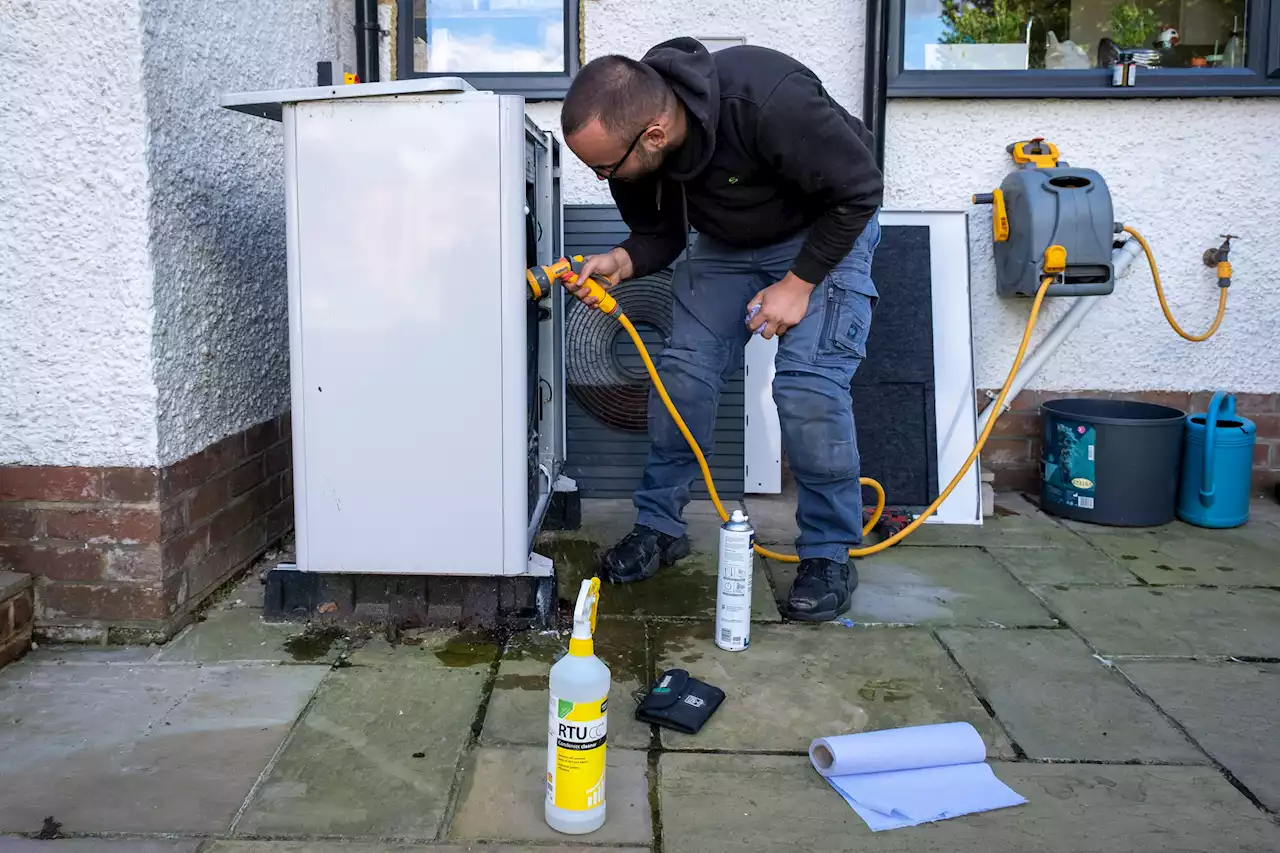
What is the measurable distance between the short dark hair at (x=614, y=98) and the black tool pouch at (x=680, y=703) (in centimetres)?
124

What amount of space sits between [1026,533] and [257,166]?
2.82 metres

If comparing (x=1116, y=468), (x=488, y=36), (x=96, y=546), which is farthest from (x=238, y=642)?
(x=1116, y=468)

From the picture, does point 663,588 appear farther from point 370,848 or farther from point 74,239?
point 74,239

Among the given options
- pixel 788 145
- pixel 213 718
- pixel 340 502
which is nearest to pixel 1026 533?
pixel 788 145

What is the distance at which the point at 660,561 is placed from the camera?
10.2 ft

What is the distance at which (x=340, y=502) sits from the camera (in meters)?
2.52

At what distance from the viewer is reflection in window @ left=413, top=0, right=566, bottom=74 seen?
3953mm

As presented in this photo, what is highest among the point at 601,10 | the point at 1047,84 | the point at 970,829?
the point at 601,10

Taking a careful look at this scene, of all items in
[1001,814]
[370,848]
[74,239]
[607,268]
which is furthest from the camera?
[607,268]

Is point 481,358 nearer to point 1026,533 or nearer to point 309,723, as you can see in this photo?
point 309,723

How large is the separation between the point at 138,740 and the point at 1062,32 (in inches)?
155

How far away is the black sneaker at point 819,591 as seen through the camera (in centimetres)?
268

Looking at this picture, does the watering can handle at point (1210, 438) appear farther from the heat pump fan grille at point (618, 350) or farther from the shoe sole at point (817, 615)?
the heat pump fan grille at point (618, 350)

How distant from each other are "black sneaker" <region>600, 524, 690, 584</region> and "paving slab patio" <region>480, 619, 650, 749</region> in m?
0.29
